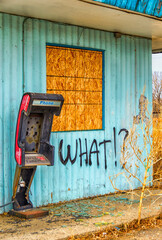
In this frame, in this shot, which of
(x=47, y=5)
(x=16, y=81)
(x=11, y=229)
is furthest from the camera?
(x=16, y=81)

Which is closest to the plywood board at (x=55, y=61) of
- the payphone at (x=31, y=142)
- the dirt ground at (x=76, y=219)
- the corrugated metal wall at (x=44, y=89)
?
the corrugated metal wall at (x=44, y=89)

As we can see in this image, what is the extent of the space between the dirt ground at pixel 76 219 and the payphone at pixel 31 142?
54 cm

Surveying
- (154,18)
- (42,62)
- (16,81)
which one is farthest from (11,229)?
(154,18)

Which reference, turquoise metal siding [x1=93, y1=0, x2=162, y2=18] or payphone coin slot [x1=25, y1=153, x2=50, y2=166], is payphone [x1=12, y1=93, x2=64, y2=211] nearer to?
payphone coin slot [x1=25, y1=153, x2=50, y2=166]

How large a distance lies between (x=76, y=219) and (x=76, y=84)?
2.95m

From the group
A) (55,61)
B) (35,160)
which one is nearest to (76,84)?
(55,61)

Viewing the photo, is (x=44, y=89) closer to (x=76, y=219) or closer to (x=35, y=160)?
(x=35, y=160)

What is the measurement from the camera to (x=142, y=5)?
23.6ft

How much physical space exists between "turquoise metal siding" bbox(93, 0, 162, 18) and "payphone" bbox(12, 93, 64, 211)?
1945 mm

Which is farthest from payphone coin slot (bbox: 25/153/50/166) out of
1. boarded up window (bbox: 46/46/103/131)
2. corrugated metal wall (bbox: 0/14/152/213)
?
boarded up window (bbox: 46/46/103/131)

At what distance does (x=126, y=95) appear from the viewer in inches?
364

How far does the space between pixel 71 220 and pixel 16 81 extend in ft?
8.98

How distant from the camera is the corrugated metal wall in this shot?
7.09 meters

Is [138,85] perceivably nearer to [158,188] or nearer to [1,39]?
[158,188]
